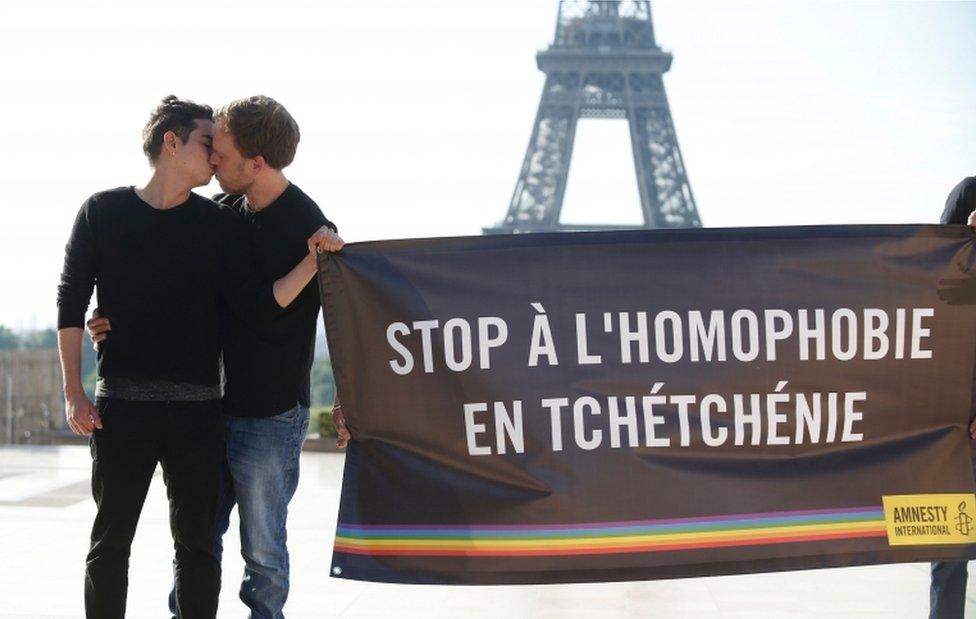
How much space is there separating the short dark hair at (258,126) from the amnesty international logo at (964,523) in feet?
7.76

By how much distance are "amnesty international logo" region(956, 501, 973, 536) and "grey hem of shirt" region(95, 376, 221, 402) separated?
2370mm

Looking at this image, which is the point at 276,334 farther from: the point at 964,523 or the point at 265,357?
the point at 964,523

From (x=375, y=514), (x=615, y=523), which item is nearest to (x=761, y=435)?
(x=615, y=523)

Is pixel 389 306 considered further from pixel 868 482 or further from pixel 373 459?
pixel 868 482

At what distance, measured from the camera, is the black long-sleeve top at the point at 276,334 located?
3871mm

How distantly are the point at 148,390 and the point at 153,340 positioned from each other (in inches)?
5.8

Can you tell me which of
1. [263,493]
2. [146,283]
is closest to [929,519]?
[263,493]

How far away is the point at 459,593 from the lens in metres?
5.88

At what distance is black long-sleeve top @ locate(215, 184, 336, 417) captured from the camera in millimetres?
3871

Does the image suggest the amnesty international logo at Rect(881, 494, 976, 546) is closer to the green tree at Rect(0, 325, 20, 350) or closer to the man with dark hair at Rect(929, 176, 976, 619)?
the man with dark hair at Rect(929, 176, 976, 619)

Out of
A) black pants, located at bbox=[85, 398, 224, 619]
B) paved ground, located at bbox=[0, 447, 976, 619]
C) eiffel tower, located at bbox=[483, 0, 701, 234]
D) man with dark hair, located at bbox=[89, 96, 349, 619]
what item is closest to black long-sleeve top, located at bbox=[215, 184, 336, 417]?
man with dark hair, located at bbox=[89, 96, 349, 619]

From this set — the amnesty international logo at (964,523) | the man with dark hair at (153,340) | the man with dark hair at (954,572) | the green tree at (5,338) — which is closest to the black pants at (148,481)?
the man with dark hair at (153,340)

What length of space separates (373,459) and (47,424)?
11768 mm

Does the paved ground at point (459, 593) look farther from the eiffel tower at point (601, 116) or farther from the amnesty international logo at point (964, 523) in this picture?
the eiffel tower at point (601, 116)
